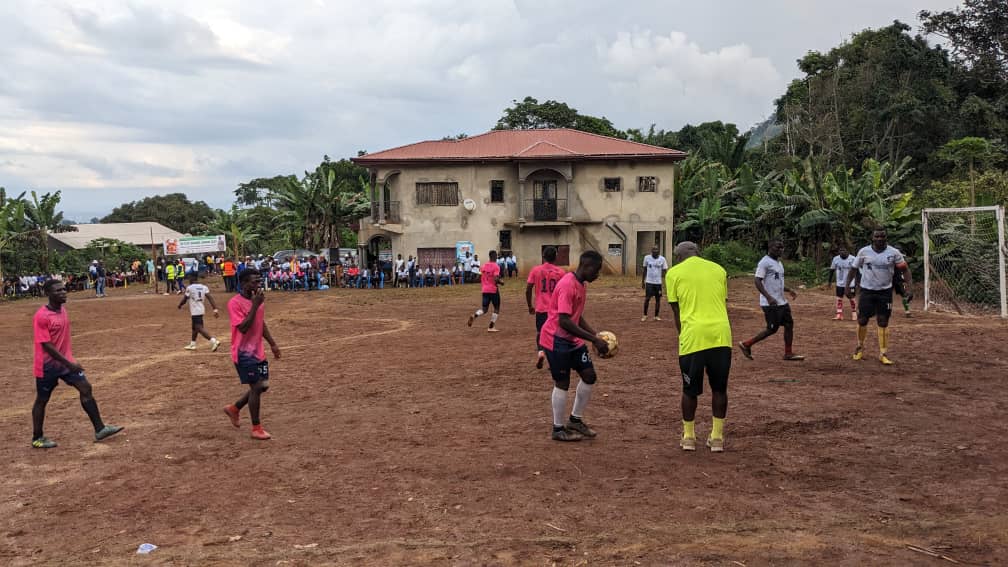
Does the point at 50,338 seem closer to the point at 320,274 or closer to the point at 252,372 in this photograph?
the point at 252,372

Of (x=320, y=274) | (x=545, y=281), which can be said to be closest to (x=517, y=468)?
(x=545, y=281)

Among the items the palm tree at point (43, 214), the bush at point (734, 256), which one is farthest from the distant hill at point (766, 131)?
the palm tree at point (43, 214)

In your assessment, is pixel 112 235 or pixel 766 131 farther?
pixel 766 131

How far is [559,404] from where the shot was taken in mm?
7105

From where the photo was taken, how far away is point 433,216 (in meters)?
34.1

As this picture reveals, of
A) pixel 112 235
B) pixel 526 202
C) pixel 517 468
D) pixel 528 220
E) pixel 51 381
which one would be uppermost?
pixel 526 202

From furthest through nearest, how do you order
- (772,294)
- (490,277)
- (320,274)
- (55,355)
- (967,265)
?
(320,274)
(967,265)
(490,277)
(772,294)
(55,355)

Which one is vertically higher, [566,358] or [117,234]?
[117,234]

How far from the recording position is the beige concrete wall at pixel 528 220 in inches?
1341

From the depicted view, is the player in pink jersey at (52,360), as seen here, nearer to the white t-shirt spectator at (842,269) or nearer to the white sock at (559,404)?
the white sock at (559,404)

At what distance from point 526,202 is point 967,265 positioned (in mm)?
19138

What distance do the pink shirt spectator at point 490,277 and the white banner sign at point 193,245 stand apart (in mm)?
20651

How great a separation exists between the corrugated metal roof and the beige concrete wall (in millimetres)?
23288

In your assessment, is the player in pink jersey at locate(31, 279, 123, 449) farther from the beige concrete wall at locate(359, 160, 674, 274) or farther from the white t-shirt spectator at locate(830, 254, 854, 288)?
the beige concrete wall at locate(359, 160, 674, 274)
